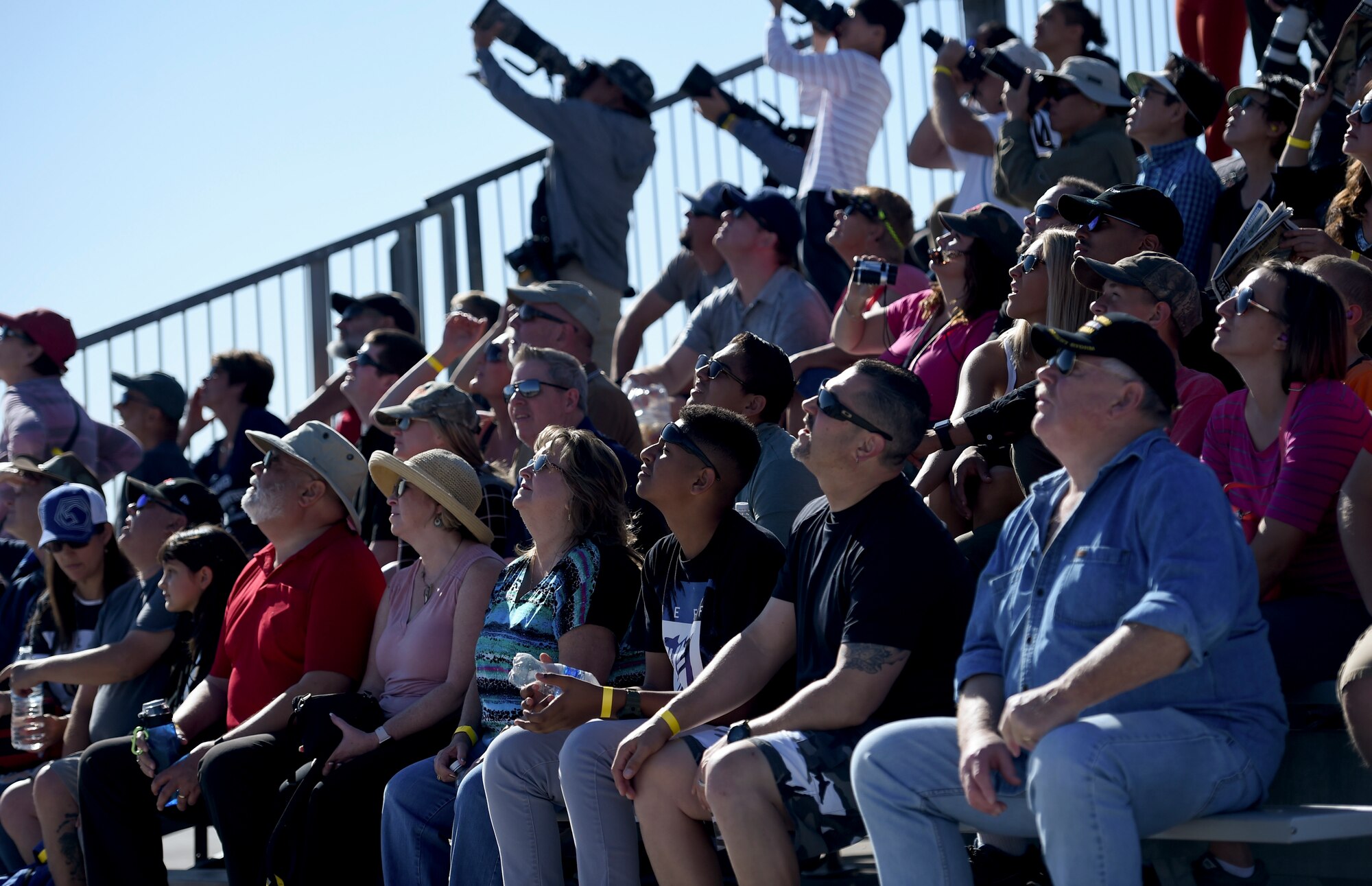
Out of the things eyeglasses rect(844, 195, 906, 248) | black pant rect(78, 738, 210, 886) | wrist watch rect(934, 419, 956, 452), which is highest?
eyeglasses rect(844, 195, 906, 248)

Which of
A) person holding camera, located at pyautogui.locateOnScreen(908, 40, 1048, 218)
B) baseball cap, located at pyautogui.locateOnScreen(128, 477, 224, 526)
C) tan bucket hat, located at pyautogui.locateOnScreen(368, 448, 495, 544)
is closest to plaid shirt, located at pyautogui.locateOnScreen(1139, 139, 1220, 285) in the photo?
person holding camera, located at pyautogui.locateOnScreen(908, 40, 1048, 218)

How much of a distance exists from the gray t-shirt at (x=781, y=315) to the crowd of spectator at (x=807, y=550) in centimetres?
2

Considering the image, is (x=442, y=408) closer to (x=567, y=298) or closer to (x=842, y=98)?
(x=567, y=298)

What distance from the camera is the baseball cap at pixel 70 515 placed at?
615cm

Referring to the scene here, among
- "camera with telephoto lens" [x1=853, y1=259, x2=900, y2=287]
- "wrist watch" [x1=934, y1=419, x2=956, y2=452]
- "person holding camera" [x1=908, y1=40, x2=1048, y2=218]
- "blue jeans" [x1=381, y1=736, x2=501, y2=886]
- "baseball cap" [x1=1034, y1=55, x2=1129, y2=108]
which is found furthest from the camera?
"person holding camera" [x1=908, y1=40, x2=1048, y2=218]

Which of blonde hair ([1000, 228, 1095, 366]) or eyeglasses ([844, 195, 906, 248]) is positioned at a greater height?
eyeglasses ([844, 195, 906, 248])

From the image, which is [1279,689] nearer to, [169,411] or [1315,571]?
[1315,571]

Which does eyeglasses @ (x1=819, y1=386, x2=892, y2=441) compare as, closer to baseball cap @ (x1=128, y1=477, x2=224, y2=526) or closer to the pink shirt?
the pink shirt

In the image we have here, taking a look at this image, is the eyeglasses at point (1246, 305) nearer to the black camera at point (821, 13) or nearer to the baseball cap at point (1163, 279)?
the baseball cap at point (1163, 279)

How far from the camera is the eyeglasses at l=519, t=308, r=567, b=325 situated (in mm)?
6430

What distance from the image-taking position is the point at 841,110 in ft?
25.1

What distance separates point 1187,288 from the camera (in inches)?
164

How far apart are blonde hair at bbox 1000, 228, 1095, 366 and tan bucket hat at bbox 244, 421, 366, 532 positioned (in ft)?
7.93

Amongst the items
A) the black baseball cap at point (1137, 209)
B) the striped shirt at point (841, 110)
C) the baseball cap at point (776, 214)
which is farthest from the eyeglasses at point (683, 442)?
the striped shirt at point (841, 110)
